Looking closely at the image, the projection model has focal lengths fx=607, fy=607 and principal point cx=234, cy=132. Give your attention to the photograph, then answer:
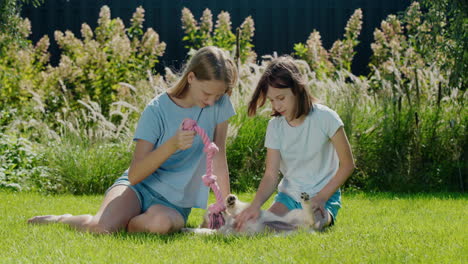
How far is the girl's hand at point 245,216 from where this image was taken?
3557 millimetres

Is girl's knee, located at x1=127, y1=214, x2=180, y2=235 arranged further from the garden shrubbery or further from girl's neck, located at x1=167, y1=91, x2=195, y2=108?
the garden shrubbery

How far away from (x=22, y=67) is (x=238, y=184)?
13.5 feet

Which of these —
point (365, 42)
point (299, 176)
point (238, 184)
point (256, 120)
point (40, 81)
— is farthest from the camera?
point (365, 42)

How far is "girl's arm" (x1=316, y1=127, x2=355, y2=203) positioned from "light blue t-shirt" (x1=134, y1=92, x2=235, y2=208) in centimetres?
79

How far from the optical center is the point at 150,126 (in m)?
3.93

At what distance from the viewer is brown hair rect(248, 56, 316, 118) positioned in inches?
149

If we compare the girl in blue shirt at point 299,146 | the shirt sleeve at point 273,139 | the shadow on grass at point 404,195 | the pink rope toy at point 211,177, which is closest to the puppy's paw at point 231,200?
the pink rope toy at point 211,177

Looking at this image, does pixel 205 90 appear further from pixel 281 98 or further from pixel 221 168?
pixel 221 168

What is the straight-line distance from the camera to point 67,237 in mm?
3473

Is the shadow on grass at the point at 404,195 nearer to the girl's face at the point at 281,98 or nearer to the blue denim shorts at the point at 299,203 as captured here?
the blue denim shorts at the point at 299,203

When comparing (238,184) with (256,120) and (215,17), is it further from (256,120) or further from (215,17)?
(215,17)

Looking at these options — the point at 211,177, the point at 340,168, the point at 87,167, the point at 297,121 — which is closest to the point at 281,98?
the point at 297,121

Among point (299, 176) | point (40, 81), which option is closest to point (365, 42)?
point (40, 81)

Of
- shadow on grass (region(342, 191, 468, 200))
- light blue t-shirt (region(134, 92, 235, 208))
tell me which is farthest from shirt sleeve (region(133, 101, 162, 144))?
shadow on grass (region(342, 191, 468, 200))
